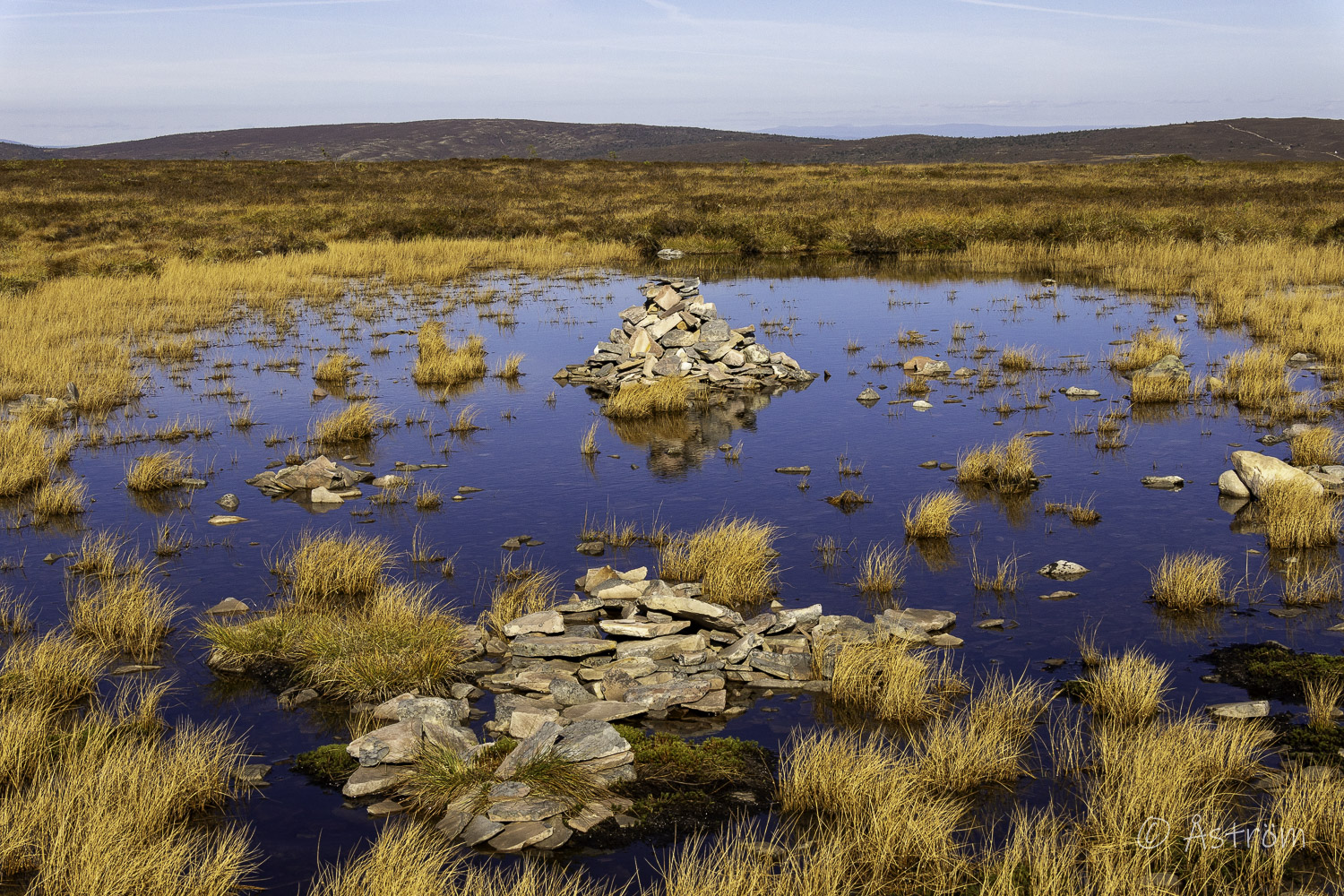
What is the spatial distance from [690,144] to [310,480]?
539 ft

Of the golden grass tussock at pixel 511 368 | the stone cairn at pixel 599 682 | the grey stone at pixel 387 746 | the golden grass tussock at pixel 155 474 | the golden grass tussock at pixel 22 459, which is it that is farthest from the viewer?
the golden grass tussock at pixel 511 368

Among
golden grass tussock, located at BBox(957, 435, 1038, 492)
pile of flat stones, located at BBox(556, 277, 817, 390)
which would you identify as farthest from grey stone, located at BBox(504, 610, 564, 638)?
pile of flat stones, located at BBox(556, 277, 817, 390)

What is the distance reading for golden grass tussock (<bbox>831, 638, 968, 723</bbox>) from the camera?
24.7 feet

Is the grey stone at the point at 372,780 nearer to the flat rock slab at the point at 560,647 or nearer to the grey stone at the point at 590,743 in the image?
the grey stone at the point at 590,743

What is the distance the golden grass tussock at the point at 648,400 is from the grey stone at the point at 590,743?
1084cm

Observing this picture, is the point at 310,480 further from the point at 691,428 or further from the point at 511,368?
the point at 511,368

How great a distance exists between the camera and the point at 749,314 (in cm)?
2588

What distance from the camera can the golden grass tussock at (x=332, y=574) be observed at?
9828 mm

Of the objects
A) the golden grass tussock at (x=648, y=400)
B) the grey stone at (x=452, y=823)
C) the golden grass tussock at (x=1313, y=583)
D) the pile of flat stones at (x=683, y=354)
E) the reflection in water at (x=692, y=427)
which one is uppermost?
the pile of flat stones at (x=683, y=354)

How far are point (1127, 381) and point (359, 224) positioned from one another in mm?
33639

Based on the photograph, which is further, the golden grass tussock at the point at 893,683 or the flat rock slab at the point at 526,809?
the golden grass tussock at the point at 893,683

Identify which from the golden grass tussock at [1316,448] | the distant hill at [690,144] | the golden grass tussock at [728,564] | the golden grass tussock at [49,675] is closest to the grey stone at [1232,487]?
the golden grass tussock at [1316,448]

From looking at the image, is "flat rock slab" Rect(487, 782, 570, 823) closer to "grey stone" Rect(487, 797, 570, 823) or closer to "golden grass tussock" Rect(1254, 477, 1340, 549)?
"grey stone" Rect(487, 797, 570, 823)

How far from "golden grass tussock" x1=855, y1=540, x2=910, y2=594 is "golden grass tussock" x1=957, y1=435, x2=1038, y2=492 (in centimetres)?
263
